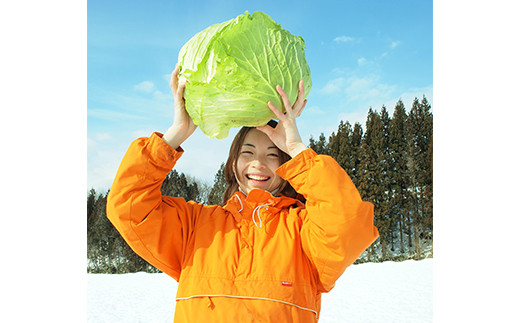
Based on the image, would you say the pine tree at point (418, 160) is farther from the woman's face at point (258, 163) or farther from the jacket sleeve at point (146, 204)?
the jacket sleeve at point (146, 204)

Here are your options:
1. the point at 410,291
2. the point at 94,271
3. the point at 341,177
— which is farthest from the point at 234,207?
the point at 94,271

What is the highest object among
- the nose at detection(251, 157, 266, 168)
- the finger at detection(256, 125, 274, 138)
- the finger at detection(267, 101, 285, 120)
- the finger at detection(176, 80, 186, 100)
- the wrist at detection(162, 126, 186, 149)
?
the finger at detection(176, 80, 186, 100)

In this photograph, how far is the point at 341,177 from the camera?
2164mm

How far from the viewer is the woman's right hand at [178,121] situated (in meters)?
2.40

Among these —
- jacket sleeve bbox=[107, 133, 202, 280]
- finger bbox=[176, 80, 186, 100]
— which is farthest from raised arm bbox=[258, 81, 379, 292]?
jacket sleeve bbox=[107, 133, 202, 280]

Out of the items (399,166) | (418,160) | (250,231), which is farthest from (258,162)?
(418,160)

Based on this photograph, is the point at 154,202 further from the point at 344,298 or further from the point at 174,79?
the point at 344,298

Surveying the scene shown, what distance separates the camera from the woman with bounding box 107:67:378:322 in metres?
2.13

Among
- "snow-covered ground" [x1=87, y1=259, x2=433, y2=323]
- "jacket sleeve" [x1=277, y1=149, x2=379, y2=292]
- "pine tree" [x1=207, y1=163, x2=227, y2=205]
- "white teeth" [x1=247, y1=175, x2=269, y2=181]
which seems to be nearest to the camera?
"jacket sleeve" [x1=277, y1=149, x2=379, y2=292]

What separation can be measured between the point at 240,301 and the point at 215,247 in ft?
1.11

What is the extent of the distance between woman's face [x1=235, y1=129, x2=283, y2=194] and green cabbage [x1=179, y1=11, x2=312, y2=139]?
0.92ft

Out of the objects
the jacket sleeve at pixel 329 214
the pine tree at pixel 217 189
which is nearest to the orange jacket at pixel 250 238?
the jacket sleeve at pixel 329 214

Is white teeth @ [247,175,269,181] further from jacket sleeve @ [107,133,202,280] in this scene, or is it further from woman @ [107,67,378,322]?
jacket sleeve @ [107,133,202,280]

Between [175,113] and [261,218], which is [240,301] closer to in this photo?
[261,218]
